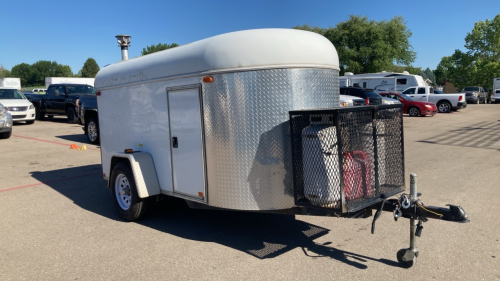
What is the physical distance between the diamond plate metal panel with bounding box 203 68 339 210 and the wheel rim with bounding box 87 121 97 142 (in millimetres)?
9438

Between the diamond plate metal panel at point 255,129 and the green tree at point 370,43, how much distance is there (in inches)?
1559

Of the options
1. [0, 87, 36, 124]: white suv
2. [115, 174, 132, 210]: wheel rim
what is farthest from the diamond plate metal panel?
[0, 87, 36, 124]: white suv

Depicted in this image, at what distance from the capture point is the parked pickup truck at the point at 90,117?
12.7 m

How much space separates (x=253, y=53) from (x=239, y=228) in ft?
7.67

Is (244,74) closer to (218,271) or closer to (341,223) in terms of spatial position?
(218,271)

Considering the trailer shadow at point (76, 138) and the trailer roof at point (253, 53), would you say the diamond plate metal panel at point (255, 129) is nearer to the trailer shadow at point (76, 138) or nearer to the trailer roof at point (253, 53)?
the trailer roof at point (253, 53)

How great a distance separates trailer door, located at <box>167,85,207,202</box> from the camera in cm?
454

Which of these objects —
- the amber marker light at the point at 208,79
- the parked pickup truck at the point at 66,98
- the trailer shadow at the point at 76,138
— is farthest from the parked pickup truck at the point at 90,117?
the amber marker light at the point at 208,79

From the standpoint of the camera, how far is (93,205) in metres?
6.43

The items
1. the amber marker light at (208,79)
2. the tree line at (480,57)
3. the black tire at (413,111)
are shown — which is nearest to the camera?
the amber marker light at (208,79)

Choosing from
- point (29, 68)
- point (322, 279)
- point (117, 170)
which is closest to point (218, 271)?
point (322, 279)

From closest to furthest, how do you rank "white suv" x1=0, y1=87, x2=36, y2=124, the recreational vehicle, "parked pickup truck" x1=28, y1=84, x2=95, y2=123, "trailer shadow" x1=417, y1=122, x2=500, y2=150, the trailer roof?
the recreational vehicle < the trailer roof < "trailer shadow" x1=417, y1=122, x2=500, y2=150 < "white suv" x1=0, y1=87, x2=36, y2=124 < "parked pickup truck" x1=28, y1=84, x2=95, y2=123

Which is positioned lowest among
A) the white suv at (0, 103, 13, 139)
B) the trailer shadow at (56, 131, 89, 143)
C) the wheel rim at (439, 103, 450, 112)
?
the trailer shadow at (56, 131, 89, 143)

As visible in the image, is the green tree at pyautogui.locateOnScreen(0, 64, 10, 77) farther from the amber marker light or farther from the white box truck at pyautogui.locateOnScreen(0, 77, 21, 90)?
the amber marker light
